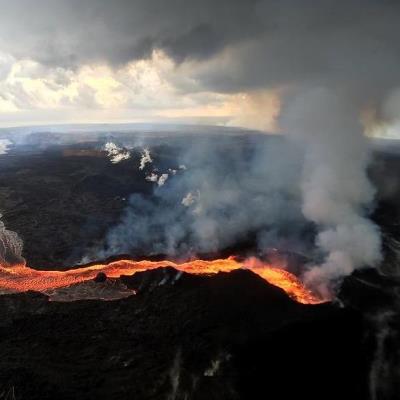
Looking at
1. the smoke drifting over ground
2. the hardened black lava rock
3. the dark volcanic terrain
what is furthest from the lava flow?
the smoke drifting over ground

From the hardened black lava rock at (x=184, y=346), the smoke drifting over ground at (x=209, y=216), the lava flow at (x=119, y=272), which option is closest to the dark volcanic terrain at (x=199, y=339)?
the hardened black lava rock at (x=184, y=346)

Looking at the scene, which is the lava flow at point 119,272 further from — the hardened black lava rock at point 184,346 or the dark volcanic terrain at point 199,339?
the hardened black lava rock at point 184,346

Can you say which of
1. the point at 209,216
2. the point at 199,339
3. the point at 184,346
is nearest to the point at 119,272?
the point at 199,339

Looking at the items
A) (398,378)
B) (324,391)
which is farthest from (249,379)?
(398,378)

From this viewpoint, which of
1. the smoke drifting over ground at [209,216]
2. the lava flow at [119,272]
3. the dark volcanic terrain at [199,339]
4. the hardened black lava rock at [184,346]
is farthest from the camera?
the smoke drifting over ground at [209,216]

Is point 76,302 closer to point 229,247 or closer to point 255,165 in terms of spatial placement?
point 229,247

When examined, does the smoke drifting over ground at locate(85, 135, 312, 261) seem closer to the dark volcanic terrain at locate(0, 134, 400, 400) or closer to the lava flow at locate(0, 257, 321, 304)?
the lava flow at locate(0, 257, 321, 304)
